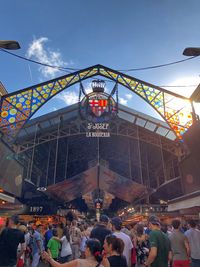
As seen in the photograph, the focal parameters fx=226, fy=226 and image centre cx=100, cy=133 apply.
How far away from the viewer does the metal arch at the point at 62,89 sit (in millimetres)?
10719

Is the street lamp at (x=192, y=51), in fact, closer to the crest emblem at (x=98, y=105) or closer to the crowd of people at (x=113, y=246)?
the crowd of people at (x=113, y=246)

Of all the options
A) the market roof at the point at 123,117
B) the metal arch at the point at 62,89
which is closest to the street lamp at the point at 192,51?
the metal arch at the point at 62,89

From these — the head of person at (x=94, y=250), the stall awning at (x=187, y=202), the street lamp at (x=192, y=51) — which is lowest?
the head of person at (x=94, y=250)

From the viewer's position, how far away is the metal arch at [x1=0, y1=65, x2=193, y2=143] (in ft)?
35.2

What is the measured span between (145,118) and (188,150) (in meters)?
6.59

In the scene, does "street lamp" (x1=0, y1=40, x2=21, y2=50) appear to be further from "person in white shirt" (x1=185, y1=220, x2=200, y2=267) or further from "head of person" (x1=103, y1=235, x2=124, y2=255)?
"person in white shirt" (x1=185, y1=220, x2=200, y2=267)

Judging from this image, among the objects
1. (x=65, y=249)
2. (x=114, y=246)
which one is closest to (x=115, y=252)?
(x=114, y=246)

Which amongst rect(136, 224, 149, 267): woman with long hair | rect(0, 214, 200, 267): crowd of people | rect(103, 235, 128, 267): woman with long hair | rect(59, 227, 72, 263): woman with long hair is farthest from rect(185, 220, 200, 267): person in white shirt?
rect(103, 235, 128, 267): woman with long hair

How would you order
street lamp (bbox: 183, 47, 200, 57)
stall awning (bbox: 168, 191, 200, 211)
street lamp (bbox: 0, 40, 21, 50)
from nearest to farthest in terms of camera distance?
1. street lamp (bbox: 0, 40, 21, 50)
2. street lamp (bbox: 183, 47, 200, 57)
3. stall awning (bbox: 168, 191, 200, 211)

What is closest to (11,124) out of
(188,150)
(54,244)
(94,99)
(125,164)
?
(94,99)

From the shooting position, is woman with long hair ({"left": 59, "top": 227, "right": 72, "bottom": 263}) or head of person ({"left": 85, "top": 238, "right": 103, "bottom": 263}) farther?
woman with long hair ({"left": 59, "top": 227, "right": 72, "bottom": 263})

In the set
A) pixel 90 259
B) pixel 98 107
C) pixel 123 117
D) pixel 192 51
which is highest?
pixel 123 117

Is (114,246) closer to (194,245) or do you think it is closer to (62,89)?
(194,245)

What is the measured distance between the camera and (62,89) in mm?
11766
